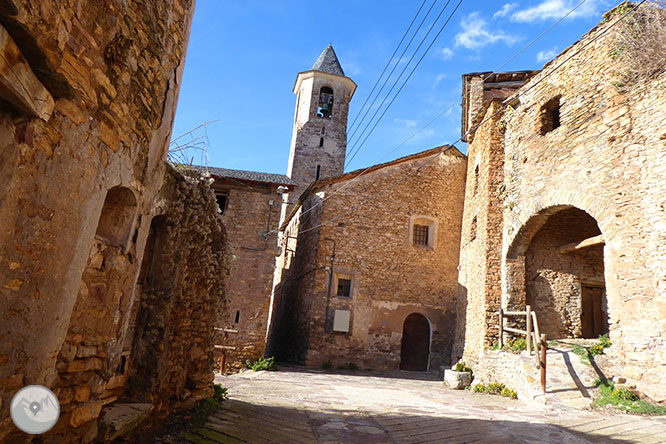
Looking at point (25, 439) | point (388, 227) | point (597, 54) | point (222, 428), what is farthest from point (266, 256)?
point (25, 439)

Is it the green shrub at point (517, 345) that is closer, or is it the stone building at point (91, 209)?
the stone building at point (91, 209)

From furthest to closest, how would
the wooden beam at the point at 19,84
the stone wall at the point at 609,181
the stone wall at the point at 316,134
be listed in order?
the stone wall at the point at 316,134 < the stone wall at the point at 609,181 < the wooden beam at the point at 19,84

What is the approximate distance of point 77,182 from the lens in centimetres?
287

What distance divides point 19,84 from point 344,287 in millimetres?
13976

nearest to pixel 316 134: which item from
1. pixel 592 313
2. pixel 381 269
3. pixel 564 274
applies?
pixel 381 269

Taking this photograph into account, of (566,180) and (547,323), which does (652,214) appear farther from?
(547,323)

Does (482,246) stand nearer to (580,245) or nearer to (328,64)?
(580,245)

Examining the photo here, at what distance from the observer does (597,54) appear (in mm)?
10125

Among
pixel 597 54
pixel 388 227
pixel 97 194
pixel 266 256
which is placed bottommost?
pixel 97 194

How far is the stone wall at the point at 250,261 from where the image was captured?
13773 mm

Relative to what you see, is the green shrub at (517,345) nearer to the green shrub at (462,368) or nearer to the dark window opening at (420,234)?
the green shrub at (462,368)

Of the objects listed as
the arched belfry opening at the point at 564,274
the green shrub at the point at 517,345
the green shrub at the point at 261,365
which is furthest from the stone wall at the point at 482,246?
the green shrub at the point at 261,365

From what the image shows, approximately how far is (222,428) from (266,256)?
9466 mm

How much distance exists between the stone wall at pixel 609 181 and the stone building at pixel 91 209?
7757 mm
